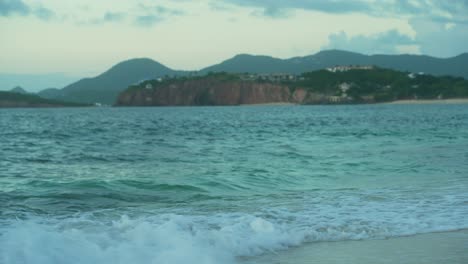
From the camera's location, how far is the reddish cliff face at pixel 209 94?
16925 centimetres

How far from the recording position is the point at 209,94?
579 feet

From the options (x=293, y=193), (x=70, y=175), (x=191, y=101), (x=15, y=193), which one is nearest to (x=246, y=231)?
(x=293, y=193)

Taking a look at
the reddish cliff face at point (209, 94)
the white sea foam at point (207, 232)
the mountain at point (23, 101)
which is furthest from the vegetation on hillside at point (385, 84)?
the white sea foam at point (207, 232)

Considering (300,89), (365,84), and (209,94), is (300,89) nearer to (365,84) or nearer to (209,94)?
(365,84)

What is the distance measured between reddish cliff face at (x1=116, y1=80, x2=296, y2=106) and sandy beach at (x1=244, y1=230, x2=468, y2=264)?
159m

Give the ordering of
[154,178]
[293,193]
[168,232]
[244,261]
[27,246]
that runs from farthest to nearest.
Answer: [154,178] < [293,193] < [168,232] < [244,261] < [27,246]

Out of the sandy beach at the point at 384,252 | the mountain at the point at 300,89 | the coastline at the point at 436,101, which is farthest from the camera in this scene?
the mountain at the point at 300,89

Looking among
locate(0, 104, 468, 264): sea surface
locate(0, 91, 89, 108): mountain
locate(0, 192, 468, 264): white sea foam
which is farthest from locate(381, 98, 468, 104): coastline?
locate(0, 192, 468, 264): white sea foam

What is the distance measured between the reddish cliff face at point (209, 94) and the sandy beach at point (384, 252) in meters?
159

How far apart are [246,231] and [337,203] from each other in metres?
3.58

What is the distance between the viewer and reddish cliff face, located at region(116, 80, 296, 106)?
16925 centimetres

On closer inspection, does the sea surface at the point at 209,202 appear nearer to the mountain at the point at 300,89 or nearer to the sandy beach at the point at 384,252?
the sandy beach at the point at 384,252

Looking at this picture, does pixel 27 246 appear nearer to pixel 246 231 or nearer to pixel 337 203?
pixel 246 231

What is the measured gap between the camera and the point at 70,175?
16922mm
